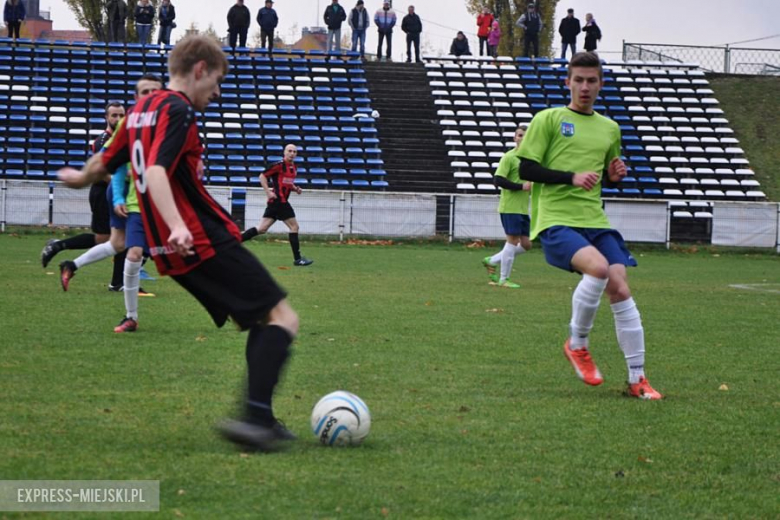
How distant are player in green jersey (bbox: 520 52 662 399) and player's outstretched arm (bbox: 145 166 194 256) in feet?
9.66

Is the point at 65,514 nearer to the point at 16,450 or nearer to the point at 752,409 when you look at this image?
the point at 16,450

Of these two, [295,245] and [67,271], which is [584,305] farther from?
[295,245]

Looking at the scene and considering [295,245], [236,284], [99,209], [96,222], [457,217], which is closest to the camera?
[236,284]

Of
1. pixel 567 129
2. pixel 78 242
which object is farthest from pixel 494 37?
pixel 567 129

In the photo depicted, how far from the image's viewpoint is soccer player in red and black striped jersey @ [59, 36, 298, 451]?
4.63 meters

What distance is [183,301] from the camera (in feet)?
39.8

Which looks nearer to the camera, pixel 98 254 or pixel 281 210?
pixel 98 254

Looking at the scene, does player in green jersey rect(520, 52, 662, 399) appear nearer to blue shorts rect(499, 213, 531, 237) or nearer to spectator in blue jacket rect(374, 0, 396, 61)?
blue shorts rect(499, 213, 531, 237)

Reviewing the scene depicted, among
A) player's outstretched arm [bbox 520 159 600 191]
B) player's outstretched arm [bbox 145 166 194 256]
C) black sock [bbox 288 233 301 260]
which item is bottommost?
black sock [bbox 288 233 301 260]

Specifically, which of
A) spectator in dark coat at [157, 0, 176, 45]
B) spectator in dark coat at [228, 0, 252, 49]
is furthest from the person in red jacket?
spectator in dark coat at [157, 0, 176, 45]

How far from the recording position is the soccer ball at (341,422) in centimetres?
506

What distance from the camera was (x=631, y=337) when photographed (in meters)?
6.82

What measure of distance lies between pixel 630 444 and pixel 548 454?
0.50 m

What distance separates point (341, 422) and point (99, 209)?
791 cm
